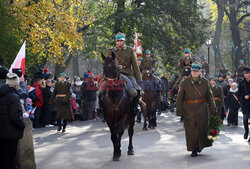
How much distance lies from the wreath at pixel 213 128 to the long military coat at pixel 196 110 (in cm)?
10

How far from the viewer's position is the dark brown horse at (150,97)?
18.7 m

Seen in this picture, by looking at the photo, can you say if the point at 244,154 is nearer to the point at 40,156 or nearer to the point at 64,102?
the point at 40,156

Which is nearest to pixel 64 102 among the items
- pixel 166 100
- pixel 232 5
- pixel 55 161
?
pixel 55 161

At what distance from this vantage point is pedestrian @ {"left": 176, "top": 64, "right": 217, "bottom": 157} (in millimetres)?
11336

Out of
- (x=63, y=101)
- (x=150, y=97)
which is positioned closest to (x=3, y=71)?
(x=63, y=101)

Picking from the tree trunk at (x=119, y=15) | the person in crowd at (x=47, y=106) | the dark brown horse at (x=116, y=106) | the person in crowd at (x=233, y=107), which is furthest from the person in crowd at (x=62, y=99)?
the tree trunk at (x=119, y=15)

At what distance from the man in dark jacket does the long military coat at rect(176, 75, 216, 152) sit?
14.7ft

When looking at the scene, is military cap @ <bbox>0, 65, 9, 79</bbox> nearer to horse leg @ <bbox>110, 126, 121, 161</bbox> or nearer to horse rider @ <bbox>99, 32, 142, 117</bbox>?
horse leg @ <bbox>110, 126, 121, 161</bbox>

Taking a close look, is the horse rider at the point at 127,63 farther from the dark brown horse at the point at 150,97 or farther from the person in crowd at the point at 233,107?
the person in crowd at the point at 233,107

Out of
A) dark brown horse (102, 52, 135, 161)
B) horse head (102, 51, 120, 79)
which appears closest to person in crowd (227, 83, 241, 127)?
dark brown horse (102, 52, 135, 161)

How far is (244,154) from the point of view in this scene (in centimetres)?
1126

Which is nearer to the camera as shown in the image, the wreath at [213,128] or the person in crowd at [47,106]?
the wreath at [213,128]

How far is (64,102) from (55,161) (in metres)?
7.48

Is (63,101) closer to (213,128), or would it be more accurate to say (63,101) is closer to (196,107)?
(196,107)
